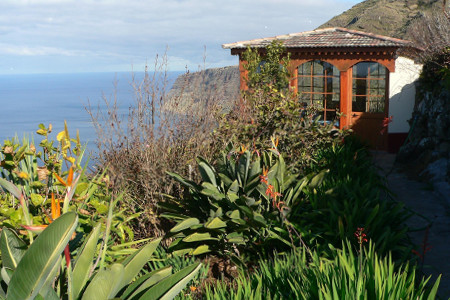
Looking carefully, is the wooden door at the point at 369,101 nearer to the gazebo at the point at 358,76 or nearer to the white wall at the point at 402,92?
the gazebo at the point at 358,76

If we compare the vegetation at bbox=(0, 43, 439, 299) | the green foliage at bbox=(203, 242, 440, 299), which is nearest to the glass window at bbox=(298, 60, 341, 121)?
the vegetation at bbox=(0, 43, 439, 299)

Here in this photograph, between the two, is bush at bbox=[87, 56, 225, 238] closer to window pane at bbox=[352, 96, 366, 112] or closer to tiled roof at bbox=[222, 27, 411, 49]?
tiled roof at bbox=[222, 27, 411, 49]

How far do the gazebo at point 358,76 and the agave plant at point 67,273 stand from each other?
37.1ft

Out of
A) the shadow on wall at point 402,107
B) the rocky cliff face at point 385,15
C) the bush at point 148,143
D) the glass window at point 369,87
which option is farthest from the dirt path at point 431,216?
the rocky cliff face at point 385,15

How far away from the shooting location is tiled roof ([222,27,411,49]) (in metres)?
13.5

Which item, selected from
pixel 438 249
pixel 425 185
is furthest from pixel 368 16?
pixel 438 249

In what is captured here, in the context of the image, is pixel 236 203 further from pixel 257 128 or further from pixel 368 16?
pixel 368 16

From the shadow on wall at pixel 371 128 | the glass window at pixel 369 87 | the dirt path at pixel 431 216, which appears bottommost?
the dirt path at pixel 431 216

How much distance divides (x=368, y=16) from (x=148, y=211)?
166 ft

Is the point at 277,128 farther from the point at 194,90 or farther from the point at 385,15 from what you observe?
the point at 385,15

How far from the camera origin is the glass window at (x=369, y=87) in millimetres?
14336

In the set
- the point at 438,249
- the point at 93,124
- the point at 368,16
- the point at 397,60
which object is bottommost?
the point at 438,249

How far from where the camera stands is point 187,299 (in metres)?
3.48

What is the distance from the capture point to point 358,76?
48.1 ft
